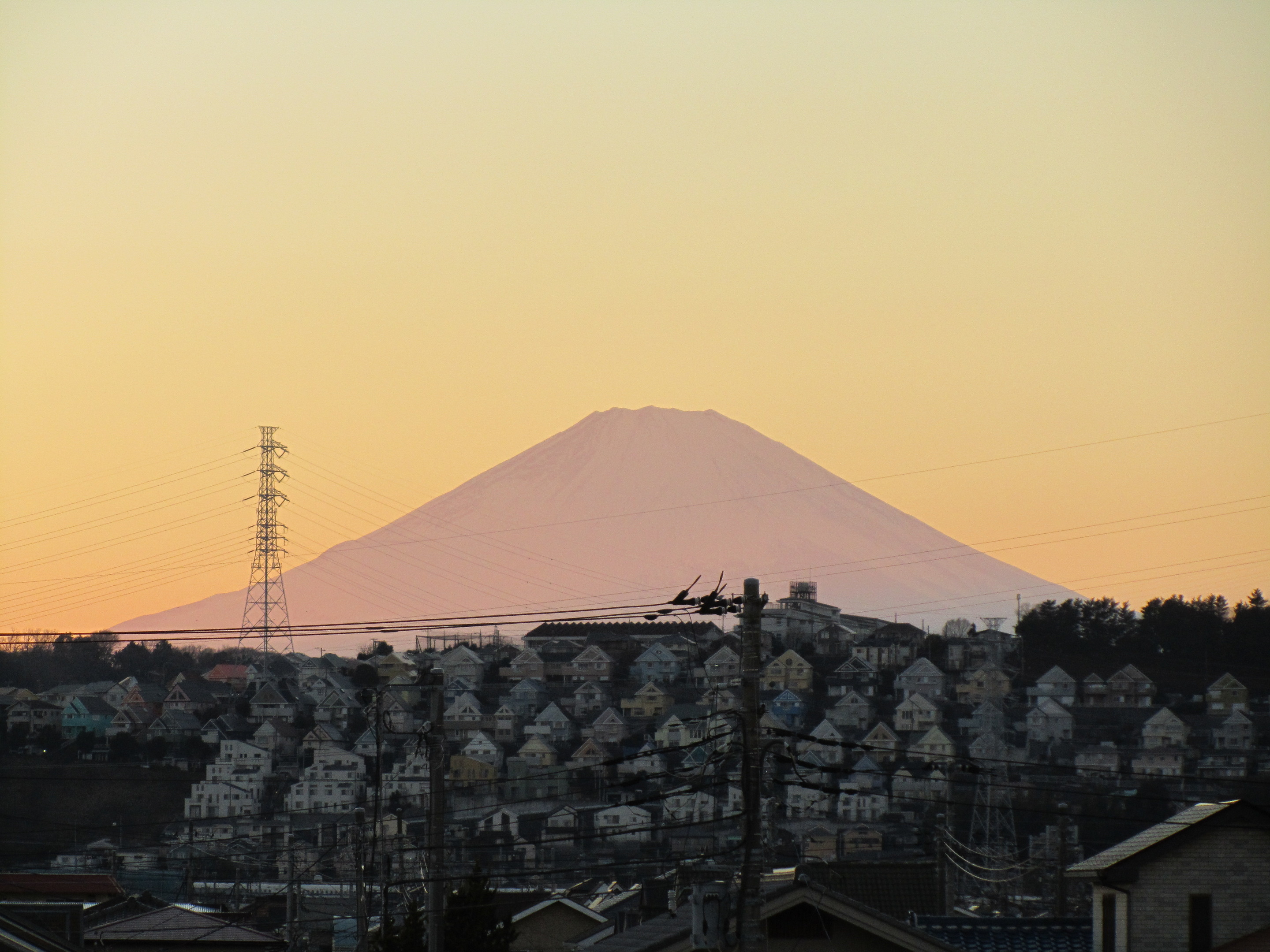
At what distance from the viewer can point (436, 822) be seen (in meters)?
21.0

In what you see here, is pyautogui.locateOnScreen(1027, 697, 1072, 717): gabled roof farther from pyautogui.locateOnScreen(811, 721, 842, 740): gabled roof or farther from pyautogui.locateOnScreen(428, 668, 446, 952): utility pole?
pyautogui.locateOnScreen(428, 668, 446, 952): utility pole

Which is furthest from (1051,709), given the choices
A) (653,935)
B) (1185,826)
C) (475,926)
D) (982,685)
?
(653,935)

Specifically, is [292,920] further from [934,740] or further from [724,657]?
[724,657]

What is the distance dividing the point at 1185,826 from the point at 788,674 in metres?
113

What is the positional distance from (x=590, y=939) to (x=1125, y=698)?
99887 millimetres

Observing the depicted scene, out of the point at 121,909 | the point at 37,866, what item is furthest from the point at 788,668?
the point at 121,909

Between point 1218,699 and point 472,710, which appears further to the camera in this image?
point 472,710

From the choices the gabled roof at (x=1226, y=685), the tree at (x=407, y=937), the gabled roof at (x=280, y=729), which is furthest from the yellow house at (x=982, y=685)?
the tree at (x=407, y=937)

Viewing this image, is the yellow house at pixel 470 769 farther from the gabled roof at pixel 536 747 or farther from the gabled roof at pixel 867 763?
the gabled roof at pixel 867 763

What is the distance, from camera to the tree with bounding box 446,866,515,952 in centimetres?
2717

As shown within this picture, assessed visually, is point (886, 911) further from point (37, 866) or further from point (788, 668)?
point (788, 668)

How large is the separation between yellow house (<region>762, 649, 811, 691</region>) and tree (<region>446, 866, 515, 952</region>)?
105 metres

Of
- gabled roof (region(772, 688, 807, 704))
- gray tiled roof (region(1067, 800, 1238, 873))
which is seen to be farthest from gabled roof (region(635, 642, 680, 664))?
gray tiled roof (region(1067, 800, 1238, 873))

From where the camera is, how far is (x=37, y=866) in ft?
227
